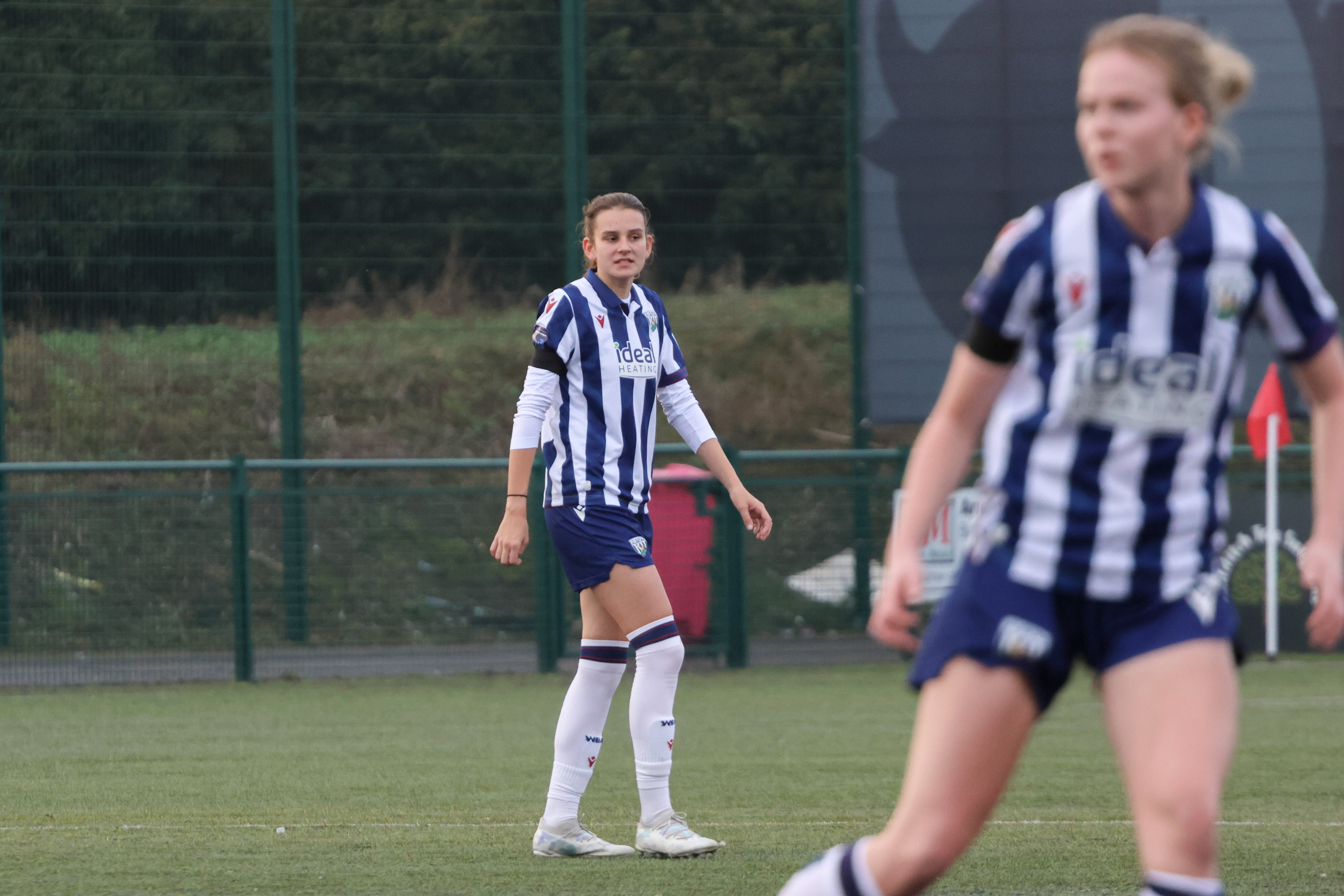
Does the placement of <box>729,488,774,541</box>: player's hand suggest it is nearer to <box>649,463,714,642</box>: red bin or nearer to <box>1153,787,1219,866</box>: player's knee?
<box>1153,787,1219,866</box>: player's knee

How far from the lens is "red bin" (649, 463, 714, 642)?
12453mm

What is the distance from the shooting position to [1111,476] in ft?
9.20

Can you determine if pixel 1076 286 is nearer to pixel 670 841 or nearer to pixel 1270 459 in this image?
pixel 670 841

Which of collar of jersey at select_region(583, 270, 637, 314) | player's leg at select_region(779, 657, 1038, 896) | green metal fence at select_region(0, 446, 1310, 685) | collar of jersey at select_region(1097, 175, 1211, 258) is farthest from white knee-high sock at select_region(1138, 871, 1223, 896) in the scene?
green metal fence at select_region(0, 446, 1310, 685)

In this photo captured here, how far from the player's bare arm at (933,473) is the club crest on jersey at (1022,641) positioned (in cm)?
14

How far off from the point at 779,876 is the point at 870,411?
31.2 ft

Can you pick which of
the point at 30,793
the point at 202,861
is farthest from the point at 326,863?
the point at 30,793

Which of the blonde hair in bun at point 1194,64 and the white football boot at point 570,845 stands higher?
the blonde hair in bun at point 1194,64

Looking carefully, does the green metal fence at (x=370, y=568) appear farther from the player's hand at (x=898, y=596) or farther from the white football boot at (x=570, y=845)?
the player's hand at (x=898, y=596)

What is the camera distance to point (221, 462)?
12281 mm

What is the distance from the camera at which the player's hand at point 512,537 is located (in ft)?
17.7

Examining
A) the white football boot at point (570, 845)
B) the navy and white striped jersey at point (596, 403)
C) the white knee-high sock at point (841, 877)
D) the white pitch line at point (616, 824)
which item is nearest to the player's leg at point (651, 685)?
the white football boot at point (570, 845)

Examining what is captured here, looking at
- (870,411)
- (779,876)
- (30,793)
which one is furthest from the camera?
(870,411)

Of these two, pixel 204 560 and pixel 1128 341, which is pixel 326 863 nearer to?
pixel 1128 341
